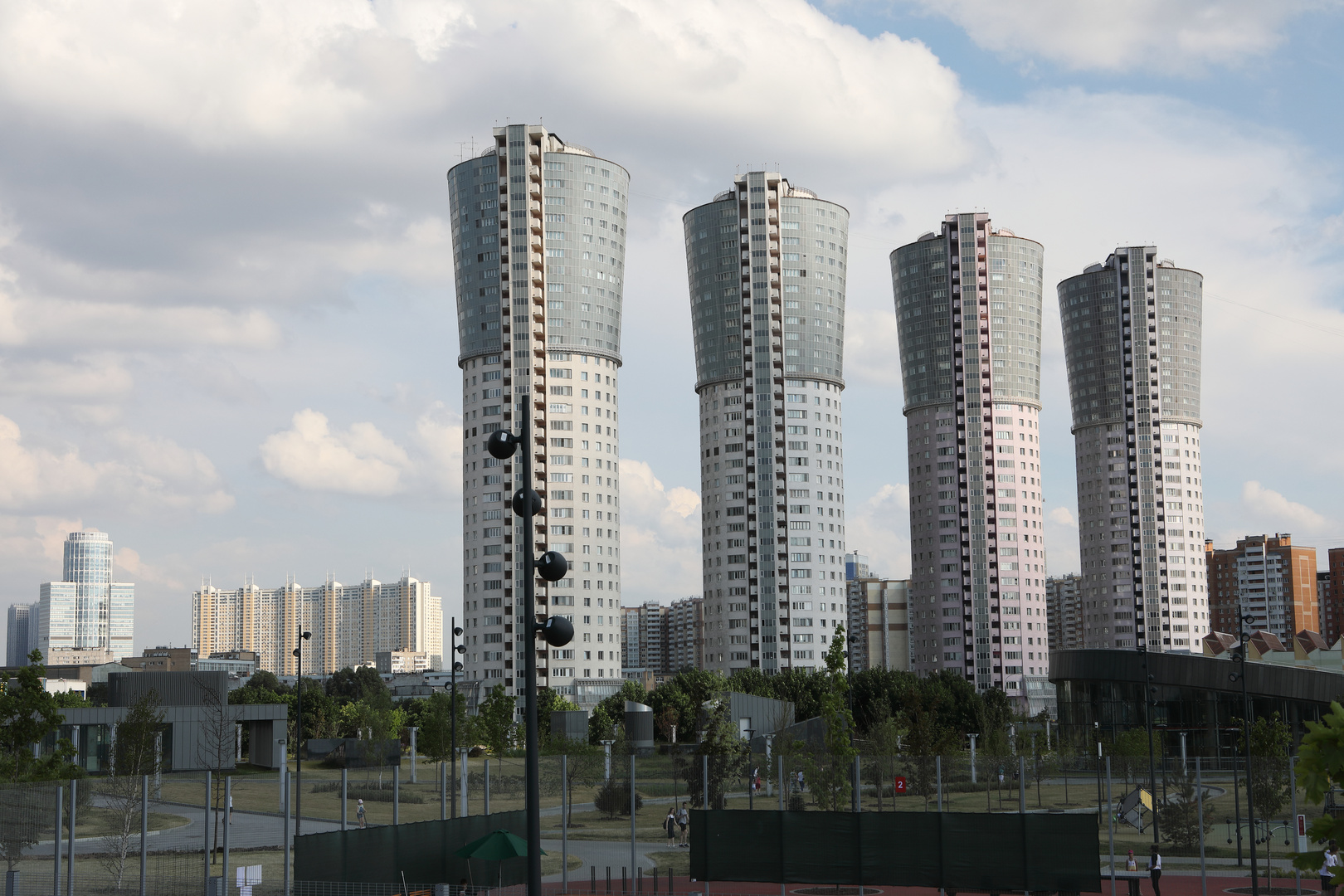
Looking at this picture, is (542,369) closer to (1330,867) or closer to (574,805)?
(574,805)

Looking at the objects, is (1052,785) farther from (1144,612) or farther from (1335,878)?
(1144,612)

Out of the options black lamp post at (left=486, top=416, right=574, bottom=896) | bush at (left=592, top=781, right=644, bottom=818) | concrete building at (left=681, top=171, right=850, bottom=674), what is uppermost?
concrete building at (left=681, top=171, right=850, bottom=674)

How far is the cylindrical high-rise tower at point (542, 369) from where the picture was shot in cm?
14450

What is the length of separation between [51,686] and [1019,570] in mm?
134912

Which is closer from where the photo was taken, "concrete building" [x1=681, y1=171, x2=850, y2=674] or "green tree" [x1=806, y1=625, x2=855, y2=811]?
"green tree" [x1=806, y1=625, x2=855, y2=811]

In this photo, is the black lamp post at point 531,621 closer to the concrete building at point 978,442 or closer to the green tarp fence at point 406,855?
the green tarp fence at point 406,855

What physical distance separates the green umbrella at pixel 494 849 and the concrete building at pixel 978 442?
14920 cm

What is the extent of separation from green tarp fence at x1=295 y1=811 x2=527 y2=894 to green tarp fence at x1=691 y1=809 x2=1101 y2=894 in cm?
530

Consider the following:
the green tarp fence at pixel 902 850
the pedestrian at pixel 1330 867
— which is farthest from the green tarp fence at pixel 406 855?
the pedestrian at pixel 1330 867

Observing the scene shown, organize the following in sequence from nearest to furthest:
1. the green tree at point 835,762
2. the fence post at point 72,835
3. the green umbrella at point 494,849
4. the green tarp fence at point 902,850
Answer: the fence post at point 72,835, the green tarp fence at point 902,850, the green umbrella at point 494,849, the green tree at point 835,762

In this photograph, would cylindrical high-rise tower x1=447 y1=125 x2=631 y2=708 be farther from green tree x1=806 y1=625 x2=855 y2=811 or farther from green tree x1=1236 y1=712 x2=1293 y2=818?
green tree x1=1236 y1=712 x2=1293 y2=818

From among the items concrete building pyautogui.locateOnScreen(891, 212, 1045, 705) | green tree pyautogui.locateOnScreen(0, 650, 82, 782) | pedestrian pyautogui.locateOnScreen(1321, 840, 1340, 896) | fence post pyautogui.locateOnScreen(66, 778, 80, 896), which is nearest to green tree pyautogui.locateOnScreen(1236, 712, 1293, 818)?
pedestrian pyautogui.locateOnScreen(1321, 840, 1340, 896)

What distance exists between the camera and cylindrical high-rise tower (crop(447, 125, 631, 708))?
144m

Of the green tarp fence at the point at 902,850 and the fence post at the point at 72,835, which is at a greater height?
the fence post at the point at 72,835
